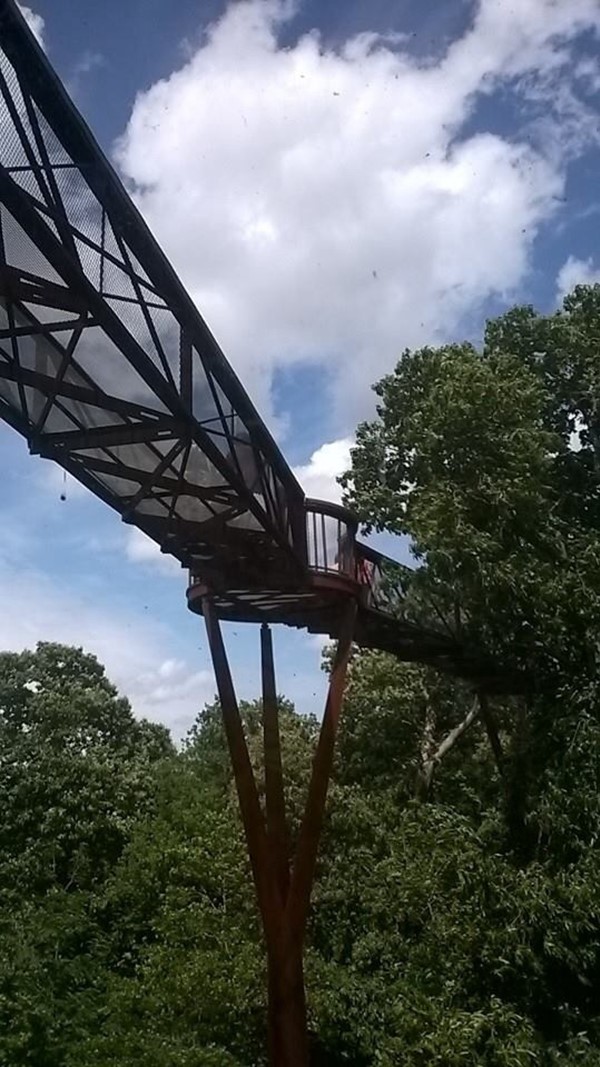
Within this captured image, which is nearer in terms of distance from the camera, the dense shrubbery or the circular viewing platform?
the circular viewing platform

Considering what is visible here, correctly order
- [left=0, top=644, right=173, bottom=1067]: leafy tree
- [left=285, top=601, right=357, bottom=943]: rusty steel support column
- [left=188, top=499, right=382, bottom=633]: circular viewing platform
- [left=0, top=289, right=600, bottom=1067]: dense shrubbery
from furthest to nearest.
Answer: [left=0, top=644, right=173, bottom=1067]: leafy tree, [left=0, top=289, right=600, bottom=1067]: dense shrubbery, [left=188, top=499, right=382, bottom=633]: circular viewing platform, [left=285, top=601, right=357, bottom=943]: rusty steel support column

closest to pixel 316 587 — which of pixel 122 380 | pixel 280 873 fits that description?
pixel 280 873

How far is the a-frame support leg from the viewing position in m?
8.86

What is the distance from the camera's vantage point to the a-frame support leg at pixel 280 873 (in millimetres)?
8859

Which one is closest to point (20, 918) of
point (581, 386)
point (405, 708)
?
point (405, 708)

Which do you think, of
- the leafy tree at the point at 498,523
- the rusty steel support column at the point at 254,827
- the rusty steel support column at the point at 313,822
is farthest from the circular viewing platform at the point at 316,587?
the rusty steel support column at the point at 254,827

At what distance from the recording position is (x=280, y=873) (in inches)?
364

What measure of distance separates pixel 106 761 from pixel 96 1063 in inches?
240

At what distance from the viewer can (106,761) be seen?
1688cm

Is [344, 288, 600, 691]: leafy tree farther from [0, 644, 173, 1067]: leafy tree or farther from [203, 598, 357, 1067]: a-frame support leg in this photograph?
[0, 644, 173, 1067]: leafy tree

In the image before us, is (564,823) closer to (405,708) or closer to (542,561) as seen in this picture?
(542,561)

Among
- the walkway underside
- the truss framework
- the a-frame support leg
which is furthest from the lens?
the walkway underside

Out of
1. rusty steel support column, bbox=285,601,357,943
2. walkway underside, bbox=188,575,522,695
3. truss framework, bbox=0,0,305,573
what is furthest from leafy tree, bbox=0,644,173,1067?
truss framework, bbox=0,0,305,573

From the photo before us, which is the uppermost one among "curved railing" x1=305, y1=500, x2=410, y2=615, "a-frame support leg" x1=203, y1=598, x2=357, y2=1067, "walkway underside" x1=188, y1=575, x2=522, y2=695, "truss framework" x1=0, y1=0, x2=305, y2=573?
"curved railing" x1=305, y1=500, x2=410, y2=615
